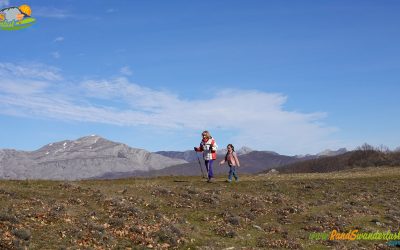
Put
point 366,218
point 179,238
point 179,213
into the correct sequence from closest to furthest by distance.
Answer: point 179,238 < point 179,213 < point 366,218

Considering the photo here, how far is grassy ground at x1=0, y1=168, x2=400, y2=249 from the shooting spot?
17656 mm

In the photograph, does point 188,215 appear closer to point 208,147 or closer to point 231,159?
point 208,147

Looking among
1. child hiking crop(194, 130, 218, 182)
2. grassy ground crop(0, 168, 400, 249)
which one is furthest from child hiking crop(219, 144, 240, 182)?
grassy ground crop(0, 168, 400, 249)

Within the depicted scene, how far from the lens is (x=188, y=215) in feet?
75.9

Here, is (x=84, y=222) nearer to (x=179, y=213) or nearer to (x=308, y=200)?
(x=179, y=213)

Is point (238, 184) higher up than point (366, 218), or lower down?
higher up

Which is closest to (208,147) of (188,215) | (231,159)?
(231,159)

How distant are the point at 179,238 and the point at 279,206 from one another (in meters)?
10.1

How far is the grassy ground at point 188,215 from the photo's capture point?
695 inches

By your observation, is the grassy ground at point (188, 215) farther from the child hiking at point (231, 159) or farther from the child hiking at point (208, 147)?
the child hiking at point (208, 147)

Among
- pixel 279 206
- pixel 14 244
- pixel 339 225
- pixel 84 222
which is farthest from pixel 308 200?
pixel 14 244

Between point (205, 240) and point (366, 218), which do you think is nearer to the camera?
point (205, 240)

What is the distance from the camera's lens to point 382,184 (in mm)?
38188

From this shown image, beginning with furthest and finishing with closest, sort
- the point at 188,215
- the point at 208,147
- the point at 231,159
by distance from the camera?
the point at 231,159 < the point at 208,147 < the point at 188,215
